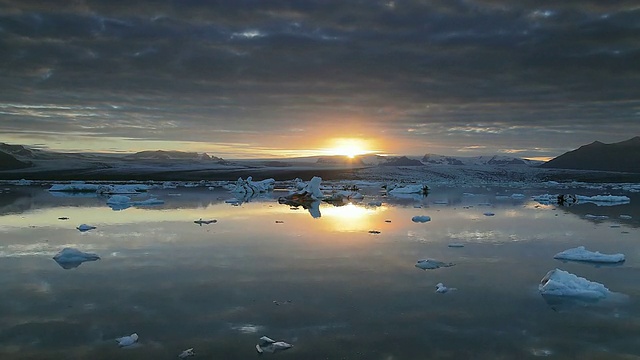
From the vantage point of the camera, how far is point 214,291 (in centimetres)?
→ 743

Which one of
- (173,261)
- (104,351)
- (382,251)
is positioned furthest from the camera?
(382,251)

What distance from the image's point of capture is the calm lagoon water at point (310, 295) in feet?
17.3

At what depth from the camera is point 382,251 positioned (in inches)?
425

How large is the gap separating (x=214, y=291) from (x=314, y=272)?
2015mm

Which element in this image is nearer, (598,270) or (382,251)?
(598,270)

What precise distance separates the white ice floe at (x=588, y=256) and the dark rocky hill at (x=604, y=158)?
338 feet

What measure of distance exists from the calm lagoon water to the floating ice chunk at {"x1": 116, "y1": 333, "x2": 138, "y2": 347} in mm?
92

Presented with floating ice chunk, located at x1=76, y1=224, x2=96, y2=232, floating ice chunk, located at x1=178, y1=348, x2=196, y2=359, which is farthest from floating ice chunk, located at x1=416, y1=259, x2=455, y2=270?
floating ice chunk, located at x1=76, y1=224, x2=96, y2=232

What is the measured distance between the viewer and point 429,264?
916 cm

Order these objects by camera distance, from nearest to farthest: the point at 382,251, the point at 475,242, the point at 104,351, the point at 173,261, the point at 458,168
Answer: the point at 104,351 → the point at 173,261 → the point at 382,251 → the point at 475,242 → the point at 458,168

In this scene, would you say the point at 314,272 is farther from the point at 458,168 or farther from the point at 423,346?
the point at 458,168

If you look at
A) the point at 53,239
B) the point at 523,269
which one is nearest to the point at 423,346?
the point at 523,269

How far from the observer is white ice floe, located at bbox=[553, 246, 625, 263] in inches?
385

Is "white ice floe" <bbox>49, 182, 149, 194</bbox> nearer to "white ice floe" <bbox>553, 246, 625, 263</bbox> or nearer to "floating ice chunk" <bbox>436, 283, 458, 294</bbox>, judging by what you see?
"white ice floe" <bbox>553, 246, 625, 263</bbox>
